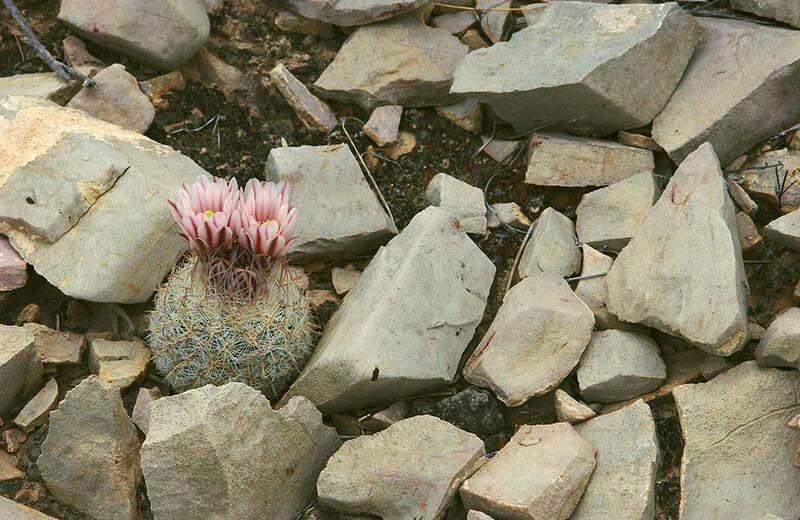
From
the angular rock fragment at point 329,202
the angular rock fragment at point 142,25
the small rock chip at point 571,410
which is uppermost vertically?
the angular rock fragment at point 142,25

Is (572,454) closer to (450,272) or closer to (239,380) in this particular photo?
(450,272)

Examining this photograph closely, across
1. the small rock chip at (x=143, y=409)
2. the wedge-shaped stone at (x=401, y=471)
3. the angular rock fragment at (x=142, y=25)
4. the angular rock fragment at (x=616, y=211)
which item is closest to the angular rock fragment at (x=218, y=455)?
the wedge-shaped stone at (x=401, y=471)

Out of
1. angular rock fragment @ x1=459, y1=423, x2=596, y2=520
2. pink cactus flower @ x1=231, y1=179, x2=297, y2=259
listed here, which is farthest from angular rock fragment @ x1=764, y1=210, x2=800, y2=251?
pink cactus flower @ x1=231, y1=179, x2=297, y2=259

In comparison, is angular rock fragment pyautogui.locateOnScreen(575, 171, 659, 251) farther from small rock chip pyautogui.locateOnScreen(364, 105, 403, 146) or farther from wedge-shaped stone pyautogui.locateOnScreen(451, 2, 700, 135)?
small rock chip pyautogui.locateOnScreen(364, 105, 403, 146)

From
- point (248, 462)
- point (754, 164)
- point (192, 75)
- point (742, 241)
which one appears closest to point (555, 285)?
point (742, 241)

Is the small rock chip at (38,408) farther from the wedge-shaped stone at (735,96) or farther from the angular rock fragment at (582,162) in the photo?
the wedge-shaped stone at (735,96)

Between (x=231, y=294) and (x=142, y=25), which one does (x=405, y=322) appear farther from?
(x=142, y=25)

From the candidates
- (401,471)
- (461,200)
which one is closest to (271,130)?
(461,200)
